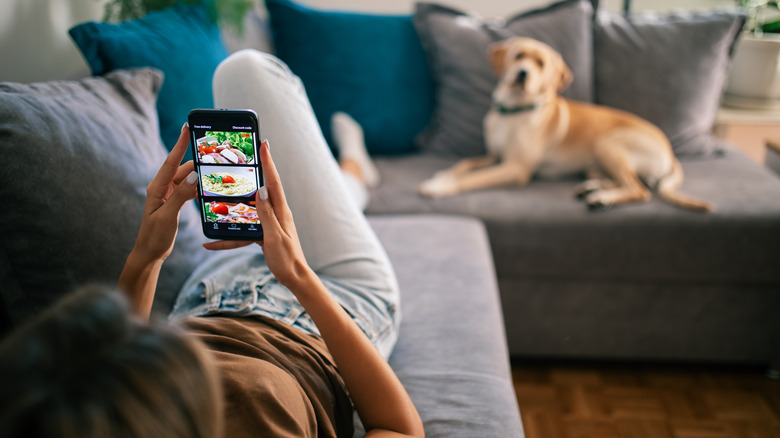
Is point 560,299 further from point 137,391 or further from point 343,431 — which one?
point 137,391

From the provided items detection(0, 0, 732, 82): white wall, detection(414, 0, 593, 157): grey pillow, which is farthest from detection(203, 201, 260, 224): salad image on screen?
detection(414, 0, 593, 157): grey pillow

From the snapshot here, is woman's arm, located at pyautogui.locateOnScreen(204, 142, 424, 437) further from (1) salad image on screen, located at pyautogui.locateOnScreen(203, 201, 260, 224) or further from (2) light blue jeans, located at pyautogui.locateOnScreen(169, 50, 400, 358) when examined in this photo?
(2) light blue jeans, located at pyautogui.locateOnScreen(169, 50, 400, 358)

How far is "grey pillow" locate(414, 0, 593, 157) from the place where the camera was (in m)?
2.01

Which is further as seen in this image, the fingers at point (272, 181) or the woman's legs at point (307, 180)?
the woman's legs at point (307, 180)

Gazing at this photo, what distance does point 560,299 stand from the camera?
5.49ft

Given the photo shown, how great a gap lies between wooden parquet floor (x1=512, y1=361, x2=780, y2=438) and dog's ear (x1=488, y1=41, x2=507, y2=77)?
0.98 meters

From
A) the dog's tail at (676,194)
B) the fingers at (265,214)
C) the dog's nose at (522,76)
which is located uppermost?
the fingers at (265,214)

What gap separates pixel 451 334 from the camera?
1.07 m

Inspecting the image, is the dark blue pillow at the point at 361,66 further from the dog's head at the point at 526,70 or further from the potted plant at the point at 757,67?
the potted plant at the point at 757,67

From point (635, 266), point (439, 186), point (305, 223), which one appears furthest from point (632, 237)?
point (305, 223)

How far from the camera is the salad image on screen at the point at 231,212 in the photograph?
0.75 meters

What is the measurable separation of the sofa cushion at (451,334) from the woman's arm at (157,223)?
457 mm

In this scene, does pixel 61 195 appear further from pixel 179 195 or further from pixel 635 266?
pixel 635 266

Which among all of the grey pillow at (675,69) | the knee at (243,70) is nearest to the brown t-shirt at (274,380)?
the knee at (243,70)
